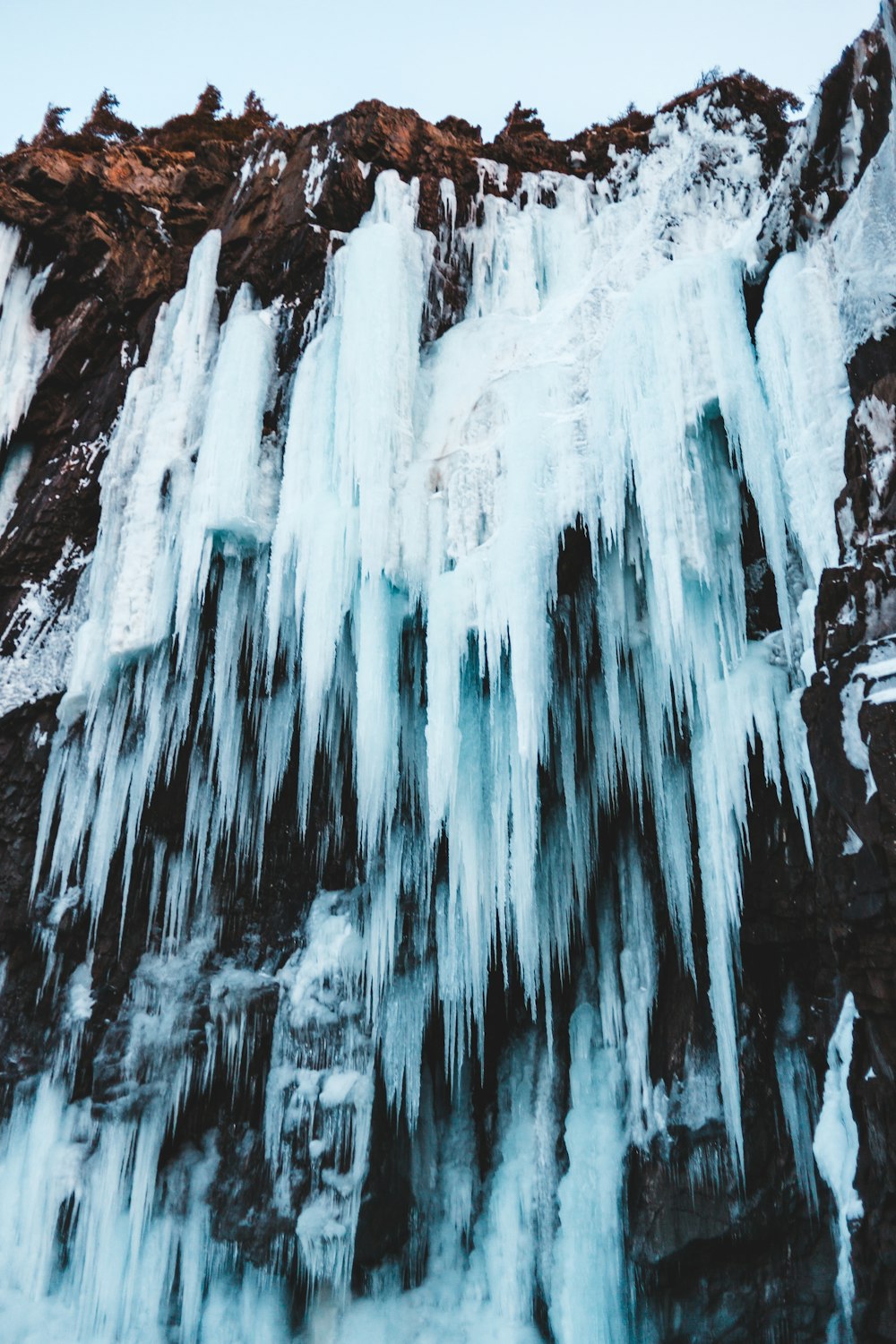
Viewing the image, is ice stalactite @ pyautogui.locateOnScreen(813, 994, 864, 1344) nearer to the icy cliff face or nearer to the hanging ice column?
the icy cliff face

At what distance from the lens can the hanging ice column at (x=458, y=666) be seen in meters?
5.57

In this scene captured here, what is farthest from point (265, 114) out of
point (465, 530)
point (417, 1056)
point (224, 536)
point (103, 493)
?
point (417, 1056)

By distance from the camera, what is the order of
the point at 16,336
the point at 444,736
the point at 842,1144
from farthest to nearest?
1. the point at 16,336
2. the point at 444,736
3. the point at 842,1144

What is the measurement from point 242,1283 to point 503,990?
2.90 meters

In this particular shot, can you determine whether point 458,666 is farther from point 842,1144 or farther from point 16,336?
point 16,336

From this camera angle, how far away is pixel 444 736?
589 cm

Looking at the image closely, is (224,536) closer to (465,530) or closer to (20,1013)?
(465,530)

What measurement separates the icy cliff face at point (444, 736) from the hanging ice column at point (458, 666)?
35 millimetres

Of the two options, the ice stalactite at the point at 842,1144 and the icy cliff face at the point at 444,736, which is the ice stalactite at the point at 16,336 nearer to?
the icy cliff face at the point at 444,736

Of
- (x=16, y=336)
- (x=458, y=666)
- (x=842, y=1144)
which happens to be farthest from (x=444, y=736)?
(x=16, y=336)

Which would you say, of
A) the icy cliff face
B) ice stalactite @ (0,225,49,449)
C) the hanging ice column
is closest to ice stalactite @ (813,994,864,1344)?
the icy cliff face

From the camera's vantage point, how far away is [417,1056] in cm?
730

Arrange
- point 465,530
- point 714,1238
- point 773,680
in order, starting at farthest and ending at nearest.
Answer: point 465,530
point 714,1238
point 773,680

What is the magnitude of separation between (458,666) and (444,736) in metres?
0.45
